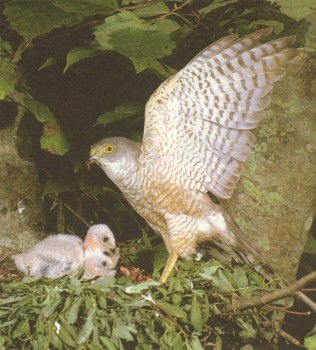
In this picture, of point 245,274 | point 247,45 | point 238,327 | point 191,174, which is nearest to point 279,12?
point 247,45

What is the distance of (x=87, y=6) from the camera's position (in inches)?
118

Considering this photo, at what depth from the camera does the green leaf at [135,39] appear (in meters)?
2.89

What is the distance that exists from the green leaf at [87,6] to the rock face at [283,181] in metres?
0.98

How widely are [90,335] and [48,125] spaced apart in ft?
4.71

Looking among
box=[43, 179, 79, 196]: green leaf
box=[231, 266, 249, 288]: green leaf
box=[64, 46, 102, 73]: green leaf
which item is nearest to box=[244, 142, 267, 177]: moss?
box=[231, 266, 249, 288]: green leaf

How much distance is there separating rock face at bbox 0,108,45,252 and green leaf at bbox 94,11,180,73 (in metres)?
0.82

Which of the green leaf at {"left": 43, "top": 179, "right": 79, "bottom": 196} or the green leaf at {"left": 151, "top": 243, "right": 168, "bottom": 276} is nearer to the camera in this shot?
the green leaf at {"left": 151, "top": 243, "right": 168, "bottom": 276}

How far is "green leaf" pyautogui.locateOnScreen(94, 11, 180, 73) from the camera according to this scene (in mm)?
2895

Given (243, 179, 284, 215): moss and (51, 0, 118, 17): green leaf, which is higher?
(51, 0, 118, 17): green leaf

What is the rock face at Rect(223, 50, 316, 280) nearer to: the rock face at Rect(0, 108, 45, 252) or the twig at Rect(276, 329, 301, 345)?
the twig at Rect(276, 329, 301, 345)

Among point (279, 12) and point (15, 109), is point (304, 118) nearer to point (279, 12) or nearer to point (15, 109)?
point (279, 12)

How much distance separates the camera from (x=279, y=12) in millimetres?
3344

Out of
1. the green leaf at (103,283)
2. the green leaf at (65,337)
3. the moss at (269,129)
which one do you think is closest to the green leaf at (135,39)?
the moss at (269,129)

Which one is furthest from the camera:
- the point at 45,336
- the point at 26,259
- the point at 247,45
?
the point at 26,259
